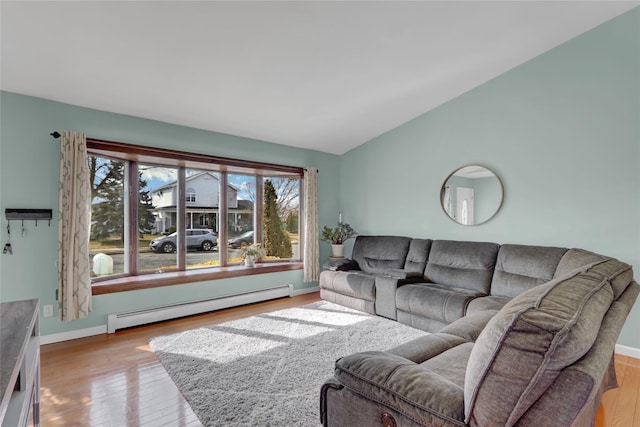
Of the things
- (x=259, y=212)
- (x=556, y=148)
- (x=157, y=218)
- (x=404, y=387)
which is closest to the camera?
(x=404, y=387)

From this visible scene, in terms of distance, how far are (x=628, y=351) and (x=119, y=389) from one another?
14.0 feet

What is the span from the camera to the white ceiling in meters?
2.28

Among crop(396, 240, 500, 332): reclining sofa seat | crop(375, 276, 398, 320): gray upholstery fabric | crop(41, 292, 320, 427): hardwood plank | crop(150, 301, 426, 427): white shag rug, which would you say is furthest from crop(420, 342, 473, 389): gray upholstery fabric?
crop(375, 276, 398, 320): gray upholstery fabric

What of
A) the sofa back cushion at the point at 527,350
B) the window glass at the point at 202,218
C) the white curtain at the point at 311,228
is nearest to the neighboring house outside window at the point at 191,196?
the window glass at the point at 202,218

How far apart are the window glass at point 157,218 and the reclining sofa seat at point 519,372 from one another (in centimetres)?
337

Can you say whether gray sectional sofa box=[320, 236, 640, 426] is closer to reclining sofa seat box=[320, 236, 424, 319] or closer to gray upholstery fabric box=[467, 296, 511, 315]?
gray upholstery fabric box=[467, 296, 511, 315]

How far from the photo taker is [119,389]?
88.4 inches

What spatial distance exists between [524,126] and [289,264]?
11.8 feet

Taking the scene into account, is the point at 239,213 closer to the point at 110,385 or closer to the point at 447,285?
the point at 110,385

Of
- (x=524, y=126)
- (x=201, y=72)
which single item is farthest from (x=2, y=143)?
(x=524, y=126)

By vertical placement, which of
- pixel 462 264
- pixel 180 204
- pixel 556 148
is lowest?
pixel 462 264

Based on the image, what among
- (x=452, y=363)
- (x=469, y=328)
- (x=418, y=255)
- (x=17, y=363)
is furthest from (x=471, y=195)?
(x=17, y=363)

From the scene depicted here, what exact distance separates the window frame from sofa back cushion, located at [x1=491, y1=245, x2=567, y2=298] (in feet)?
9.20

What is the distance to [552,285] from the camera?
1009 millimetres
